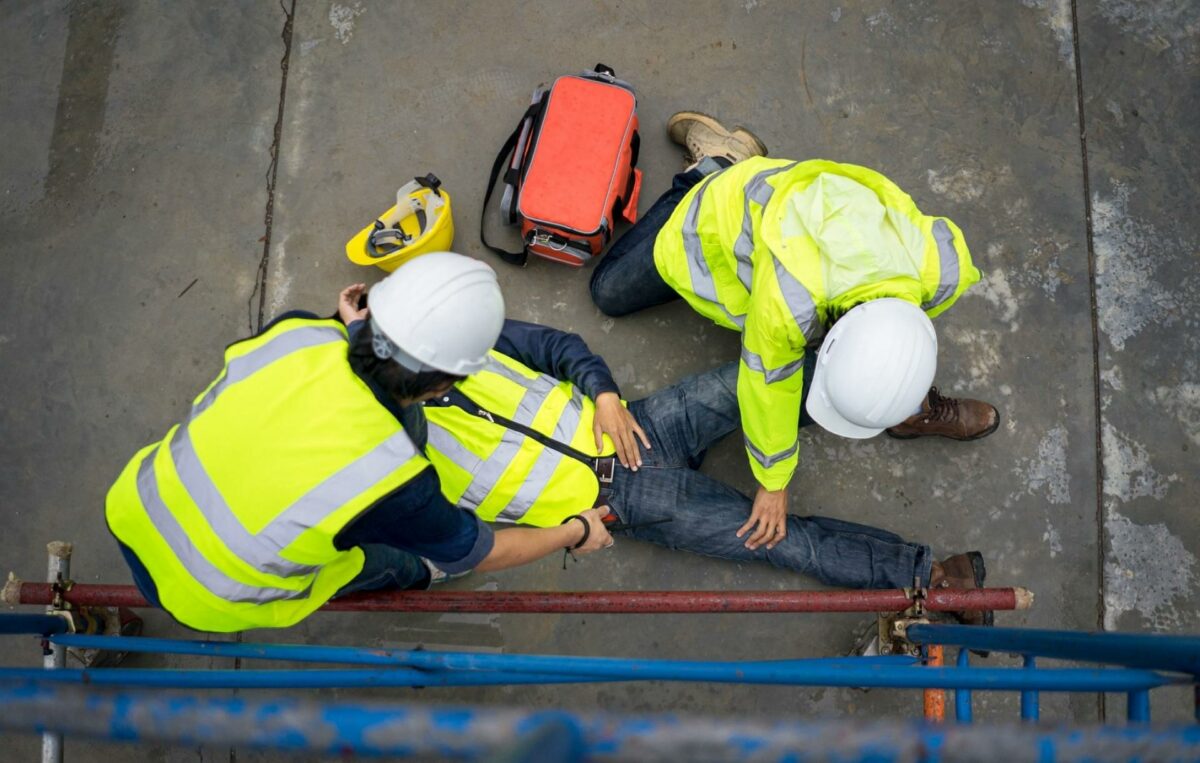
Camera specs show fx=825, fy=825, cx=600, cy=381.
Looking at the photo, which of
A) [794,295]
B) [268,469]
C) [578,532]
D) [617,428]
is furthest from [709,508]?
[268,469]

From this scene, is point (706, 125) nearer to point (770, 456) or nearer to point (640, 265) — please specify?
point (640, 265)

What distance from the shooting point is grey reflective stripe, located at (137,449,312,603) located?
1891 millimetres

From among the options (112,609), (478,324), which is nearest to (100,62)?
(112,609)

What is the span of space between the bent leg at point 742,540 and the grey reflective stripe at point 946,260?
3.40ft

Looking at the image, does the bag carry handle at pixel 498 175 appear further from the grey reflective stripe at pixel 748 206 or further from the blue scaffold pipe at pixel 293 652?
the blue scaffold pipe at pixel 293 652

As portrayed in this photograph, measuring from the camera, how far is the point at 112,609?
2.89 metres

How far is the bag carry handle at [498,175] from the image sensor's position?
10.7ft

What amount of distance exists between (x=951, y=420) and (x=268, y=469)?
240 cm

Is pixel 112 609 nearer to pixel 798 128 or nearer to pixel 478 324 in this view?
pixel 478 324

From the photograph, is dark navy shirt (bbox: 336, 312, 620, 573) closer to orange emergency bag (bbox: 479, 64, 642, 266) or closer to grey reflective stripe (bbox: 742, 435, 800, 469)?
grey reflective stripe (bbox: 742, 435, 800, 469)

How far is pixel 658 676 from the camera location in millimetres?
2012

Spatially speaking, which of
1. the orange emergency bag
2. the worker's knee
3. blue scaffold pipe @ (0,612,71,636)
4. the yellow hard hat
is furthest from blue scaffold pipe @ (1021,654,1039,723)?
blue scaffold pipe @ (0,612,71,636)

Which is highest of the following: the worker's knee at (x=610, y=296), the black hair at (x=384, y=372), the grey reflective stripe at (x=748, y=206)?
the grey reflective stripe at (x=748, y=206)

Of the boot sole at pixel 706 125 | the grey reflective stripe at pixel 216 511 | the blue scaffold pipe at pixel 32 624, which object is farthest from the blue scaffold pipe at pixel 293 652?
the boot sole at pixel 706 125
